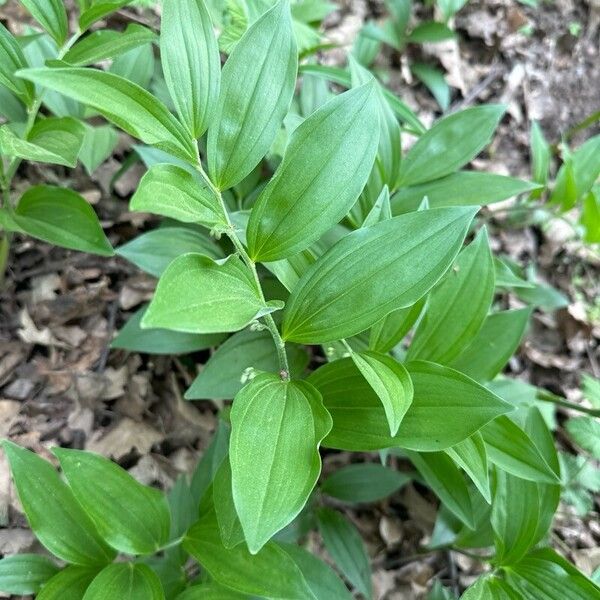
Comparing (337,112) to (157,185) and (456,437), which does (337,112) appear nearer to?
(157,185)

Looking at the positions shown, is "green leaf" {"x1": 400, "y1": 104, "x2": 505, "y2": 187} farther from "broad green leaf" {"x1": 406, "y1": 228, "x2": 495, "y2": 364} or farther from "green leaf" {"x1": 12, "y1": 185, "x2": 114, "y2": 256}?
"green leaf" {"x1": 12, "y1": 185, "x2": 114, "y2": 256}

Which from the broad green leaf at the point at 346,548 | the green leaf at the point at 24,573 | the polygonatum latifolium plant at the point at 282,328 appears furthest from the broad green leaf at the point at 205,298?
the broad green leaf at the point at 346,548

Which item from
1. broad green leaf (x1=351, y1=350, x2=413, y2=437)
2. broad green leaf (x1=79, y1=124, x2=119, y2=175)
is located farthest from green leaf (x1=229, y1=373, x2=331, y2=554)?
broad green leaf (x1=79, y1=124, x2=119, y2=175)

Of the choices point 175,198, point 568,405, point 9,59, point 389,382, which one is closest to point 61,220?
point 9,59

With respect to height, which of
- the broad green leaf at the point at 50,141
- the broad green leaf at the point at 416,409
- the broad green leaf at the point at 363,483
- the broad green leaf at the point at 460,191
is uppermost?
the broad green leaf at the point at 50,141

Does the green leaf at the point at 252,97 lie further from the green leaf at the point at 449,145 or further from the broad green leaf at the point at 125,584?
the broad green leaf at the point at 125,584

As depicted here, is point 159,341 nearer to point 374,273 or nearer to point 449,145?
point 374,273
